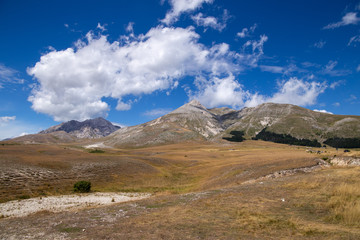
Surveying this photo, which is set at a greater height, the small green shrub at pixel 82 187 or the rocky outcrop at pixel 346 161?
the rocky outcrop at pixel 346 161

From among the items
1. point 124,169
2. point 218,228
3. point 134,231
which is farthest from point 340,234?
point 124,169

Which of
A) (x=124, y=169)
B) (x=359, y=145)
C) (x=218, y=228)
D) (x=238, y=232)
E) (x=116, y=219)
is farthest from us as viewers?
(x=359, y=145)

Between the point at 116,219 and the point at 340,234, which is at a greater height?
the point at 340,234

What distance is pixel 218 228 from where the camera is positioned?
9.53 metres

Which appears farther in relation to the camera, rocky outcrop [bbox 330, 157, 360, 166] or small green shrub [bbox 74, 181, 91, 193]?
small green shrub [bbox 74, 181, 91, 193]

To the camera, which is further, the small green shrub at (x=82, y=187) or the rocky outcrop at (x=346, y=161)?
the small green shrub at (x=82, y=187)

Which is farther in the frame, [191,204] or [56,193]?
[56,193]

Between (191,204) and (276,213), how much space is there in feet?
20.1

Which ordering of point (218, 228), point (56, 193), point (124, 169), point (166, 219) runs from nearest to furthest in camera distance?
1. point (218, 228)
2. point (166, 219)
3. point (56, 193)
4. point (124, 169)

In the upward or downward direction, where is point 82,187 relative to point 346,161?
downward

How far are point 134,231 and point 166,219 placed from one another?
7.74 ft

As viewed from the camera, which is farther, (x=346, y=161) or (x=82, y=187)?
(x=82, y=187)

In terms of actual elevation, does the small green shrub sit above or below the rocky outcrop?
below

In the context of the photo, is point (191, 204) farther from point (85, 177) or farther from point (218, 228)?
point (85, 177)
